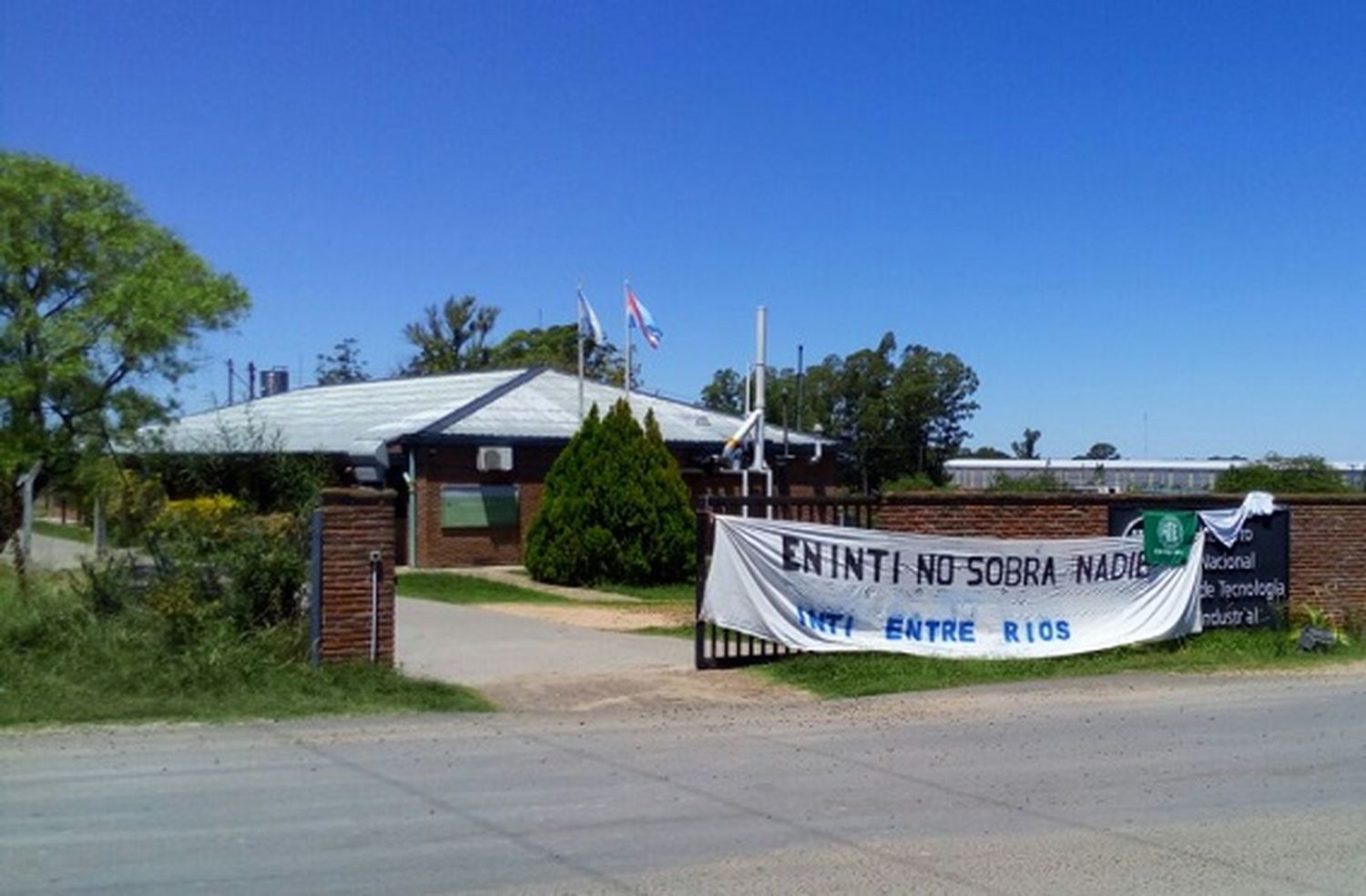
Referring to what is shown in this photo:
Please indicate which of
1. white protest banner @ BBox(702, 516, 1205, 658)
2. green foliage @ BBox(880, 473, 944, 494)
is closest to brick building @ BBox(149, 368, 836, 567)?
green foliage @ BBox(880, 473, 944, 494)

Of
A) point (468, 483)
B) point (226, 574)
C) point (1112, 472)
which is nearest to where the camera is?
point (226, 574)

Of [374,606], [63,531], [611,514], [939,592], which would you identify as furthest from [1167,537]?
[63,531]

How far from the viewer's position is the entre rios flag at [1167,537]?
770 inches

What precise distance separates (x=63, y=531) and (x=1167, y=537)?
1391 inches

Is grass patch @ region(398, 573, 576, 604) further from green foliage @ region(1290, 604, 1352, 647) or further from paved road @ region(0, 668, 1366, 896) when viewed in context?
paved road @ region(0, 668, 1366, 896)

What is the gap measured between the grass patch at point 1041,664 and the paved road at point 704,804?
6.63 feet

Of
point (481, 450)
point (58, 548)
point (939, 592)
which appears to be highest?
point (481, 450)

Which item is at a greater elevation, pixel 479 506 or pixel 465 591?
pixel 479 506

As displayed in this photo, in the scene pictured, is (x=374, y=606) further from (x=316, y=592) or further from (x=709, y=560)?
(x=709, y=560)

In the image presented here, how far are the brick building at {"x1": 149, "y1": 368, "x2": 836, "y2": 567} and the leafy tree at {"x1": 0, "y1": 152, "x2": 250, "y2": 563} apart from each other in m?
10.3

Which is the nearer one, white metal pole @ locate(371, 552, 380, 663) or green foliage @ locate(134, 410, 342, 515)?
white metal pole @ locate(371, 552, 380, 663)

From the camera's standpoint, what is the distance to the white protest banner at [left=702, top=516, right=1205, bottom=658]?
17.5 meters

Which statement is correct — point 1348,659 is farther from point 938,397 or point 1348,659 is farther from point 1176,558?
point 938,397

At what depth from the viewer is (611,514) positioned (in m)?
31.7
